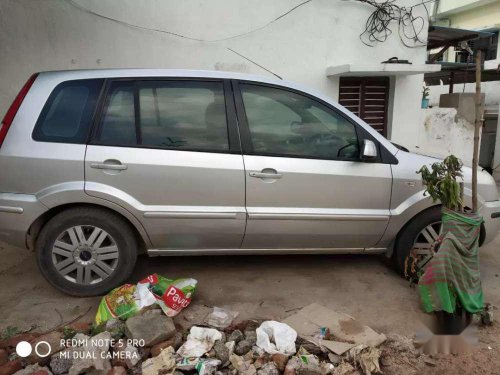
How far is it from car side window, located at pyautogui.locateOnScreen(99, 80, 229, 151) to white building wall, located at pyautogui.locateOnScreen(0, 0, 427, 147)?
3.05 metres

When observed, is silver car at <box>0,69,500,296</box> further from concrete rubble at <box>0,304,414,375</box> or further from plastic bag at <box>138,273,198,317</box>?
concrete rubble at <box>0,304,414,375</box>

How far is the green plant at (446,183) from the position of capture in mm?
2938

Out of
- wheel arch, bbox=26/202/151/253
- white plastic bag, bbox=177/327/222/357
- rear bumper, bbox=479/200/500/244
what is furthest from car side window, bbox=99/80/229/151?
rear bumper, bbox=479/200/500/244

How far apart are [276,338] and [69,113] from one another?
228 centimetres

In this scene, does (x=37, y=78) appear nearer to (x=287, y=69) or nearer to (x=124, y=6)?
(x=124, y=6)

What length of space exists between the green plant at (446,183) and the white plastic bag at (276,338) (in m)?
1.43

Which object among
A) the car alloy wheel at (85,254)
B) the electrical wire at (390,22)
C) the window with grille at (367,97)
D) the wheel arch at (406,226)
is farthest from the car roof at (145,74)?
the electrical wire at (390,22)

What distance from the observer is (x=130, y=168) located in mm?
3141

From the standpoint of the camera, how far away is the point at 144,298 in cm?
302

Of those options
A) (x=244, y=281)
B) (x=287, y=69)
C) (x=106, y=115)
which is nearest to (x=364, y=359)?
(x=244, y=281)

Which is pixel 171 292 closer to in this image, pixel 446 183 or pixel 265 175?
pixel 265 175

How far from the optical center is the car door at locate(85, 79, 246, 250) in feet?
10.4

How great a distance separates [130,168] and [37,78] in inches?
42.3

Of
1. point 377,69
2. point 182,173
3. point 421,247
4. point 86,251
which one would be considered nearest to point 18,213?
point 86,251
